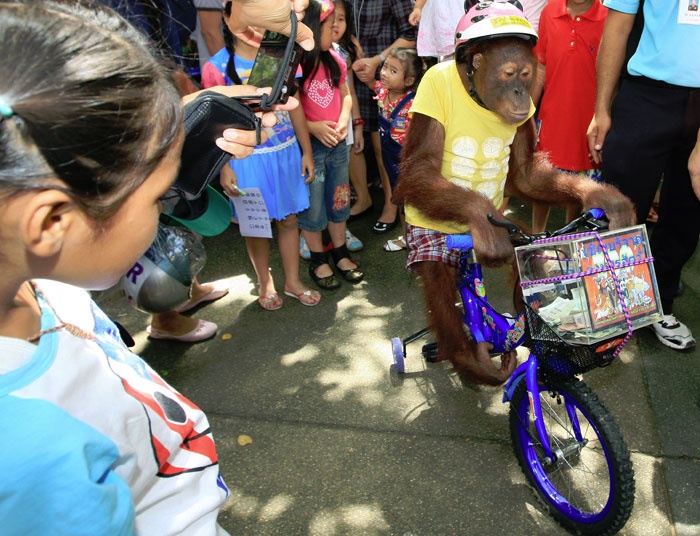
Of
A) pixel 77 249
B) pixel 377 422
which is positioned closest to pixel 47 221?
pixel 77 249

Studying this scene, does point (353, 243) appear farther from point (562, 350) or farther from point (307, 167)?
point (562, 350)

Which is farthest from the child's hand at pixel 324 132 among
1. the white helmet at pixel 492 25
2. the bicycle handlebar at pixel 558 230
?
the bicycle handlebar at pixel 558 230

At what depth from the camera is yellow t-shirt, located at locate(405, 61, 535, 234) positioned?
2.39m

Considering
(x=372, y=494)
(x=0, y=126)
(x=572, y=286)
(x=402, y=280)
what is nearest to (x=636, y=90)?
(x=572, y=286)

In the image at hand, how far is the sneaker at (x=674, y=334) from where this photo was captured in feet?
10.4

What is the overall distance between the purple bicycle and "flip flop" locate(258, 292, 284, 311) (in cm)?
149

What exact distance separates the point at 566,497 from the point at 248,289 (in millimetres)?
2472

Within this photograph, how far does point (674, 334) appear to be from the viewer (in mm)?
3205

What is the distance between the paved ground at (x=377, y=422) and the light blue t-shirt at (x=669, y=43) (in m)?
1.23

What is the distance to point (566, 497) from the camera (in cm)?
237

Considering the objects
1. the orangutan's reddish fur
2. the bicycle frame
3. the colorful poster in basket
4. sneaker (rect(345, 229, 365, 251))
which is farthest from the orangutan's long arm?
sneaker (rect(345, 229, 365, 251))

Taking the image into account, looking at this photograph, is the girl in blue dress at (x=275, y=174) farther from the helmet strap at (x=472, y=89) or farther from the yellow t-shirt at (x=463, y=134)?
the helmet strap at (x=472, y=89)

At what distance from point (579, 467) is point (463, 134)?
4.80ft

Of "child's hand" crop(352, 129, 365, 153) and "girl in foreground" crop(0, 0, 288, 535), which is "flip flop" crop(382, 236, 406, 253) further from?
"girl in foreground" crop(0, 0, 288, 535)
